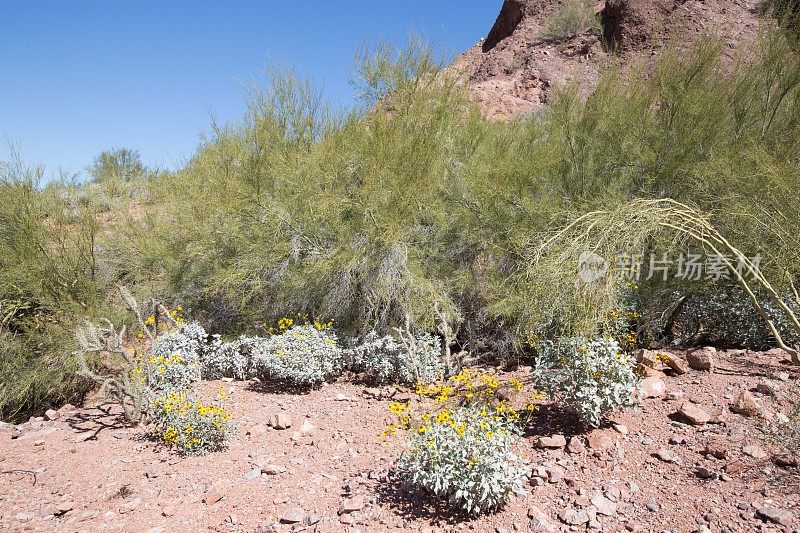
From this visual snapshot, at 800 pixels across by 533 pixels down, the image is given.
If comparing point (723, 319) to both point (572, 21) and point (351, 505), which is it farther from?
point (572, 21)

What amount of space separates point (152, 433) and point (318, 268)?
2.61m

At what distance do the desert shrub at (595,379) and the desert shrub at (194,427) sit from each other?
2823 mm

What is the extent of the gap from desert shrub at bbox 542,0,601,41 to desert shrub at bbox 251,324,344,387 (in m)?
22.4

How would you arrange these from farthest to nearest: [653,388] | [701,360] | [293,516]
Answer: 1. [701,360]
2. [653,388]
3. [293,516]

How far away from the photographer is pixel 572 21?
2462cm

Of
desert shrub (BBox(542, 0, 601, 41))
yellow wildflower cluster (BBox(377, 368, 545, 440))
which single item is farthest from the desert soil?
desert shrub (BBox(542, 0, 601, 41))

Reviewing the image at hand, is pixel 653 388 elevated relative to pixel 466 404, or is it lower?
elevated

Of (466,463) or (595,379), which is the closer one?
(466,463)

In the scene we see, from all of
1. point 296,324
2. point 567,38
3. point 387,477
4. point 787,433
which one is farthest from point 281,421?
point 567,38

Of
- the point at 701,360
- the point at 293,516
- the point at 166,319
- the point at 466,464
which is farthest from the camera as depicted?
the point at 166,319

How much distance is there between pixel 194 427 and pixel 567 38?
24.6 metres

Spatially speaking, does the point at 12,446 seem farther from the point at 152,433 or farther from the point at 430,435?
the point at 430,435

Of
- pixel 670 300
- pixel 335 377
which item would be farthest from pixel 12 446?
pixel 670 300

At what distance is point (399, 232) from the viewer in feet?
22.8
